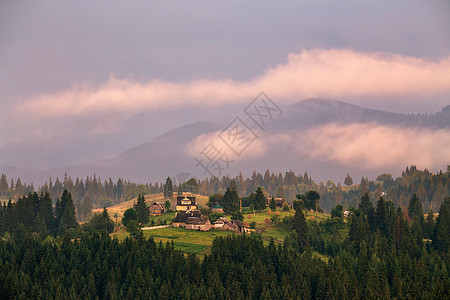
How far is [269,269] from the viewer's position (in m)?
134

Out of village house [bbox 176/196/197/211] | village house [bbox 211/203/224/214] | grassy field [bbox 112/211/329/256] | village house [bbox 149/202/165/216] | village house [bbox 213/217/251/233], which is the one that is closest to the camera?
grassy field [bbox 112/211/329/256]

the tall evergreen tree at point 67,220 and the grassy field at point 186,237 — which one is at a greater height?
the tall evergreen tree at point 67,220

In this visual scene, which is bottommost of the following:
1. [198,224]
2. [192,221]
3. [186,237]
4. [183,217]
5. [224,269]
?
[224,269]

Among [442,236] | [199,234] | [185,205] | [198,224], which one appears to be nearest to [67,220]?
[198,224]

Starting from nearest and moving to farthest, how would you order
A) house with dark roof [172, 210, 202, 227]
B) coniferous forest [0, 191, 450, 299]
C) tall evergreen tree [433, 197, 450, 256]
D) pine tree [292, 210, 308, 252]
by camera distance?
coniferous forest [0, 191, 450, 299] < tall evergreen tree [433, 197, 450, 256] < pine tree [292, 210, 308, 252] < house with dark roof [172, 210, 202, 227]

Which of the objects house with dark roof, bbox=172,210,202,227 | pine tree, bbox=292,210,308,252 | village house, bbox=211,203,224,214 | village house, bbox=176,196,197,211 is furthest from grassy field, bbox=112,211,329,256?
village house, bbox=211,203,224,214

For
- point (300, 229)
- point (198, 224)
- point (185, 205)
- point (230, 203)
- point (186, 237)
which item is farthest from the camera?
point (185, 205)

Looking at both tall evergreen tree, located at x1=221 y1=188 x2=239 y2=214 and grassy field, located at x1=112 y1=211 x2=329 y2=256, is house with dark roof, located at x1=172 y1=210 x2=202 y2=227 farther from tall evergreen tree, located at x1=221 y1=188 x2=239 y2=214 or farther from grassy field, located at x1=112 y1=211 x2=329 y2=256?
tall evergreen tree, located at x1=221 y1=188 x2=239 y2=214

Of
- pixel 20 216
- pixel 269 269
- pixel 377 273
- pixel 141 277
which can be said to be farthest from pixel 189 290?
pixel 20 216

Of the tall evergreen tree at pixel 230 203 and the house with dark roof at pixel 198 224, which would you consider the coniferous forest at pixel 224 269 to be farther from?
the tall evergreen tree at pixel 230 203

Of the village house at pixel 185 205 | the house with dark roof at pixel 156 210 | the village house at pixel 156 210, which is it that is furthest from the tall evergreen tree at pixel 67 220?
the village house at pixel 185 205

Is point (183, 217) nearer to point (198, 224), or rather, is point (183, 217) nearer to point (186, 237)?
point (198, 224)

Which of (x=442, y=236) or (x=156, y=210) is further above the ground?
(x=156, y=210)

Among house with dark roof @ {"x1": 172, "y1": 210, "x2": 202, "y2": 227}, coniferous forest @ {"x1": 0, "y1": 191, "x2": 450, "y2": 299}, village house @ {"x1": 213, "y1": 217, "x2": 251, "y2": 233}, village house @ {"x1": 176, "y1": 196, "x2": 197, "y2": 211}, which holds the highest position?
village house @ {"x1": 176, "y1": 196, "x2": 197, "y2": 211}
